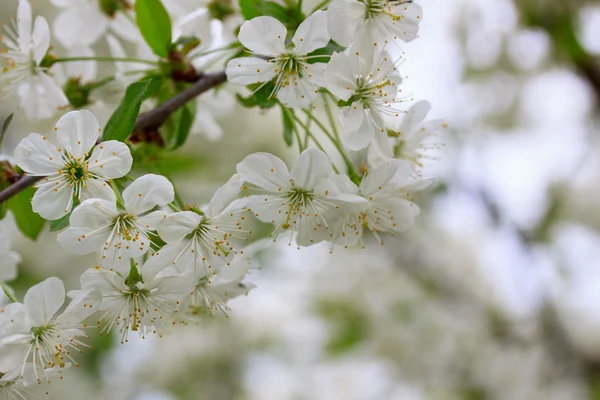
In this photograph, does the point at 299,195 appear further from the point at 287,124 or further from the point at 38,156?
the point at 38,156

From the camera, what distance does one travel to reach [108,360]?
7.92 ft

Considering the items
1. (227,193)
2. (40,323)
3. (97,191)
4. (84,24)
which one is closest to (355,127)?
(227,193)

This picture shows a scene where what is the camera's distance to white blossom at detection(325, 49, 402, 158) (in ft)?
1.96

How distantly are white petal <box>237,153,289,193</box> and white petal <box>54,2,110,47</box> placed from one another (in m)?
0.40

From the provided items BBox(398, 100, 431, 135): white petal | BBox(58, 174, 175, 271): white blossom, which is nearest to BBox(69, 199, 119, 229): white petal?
BBox(58, 174, 175, 271): white blossom

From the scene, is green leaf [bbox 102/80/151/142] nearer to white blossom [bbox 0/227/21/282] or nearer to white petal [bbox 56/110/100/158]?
white petal [bbox 56/110/100/158]

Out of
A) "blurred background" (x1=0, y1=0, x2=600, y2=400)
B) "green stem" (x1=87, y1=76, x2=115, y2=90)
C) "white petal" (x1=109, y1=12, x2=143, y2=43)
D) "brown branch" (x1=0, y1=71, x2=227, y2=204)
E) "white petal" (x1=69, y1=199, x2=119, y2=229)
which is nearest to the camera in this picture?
"white petal" (x1=69, y1=199, x2=119, y2=229)

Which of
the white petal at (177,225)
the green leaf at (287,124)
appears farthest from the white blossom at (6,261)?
the green leaf at (287,124)

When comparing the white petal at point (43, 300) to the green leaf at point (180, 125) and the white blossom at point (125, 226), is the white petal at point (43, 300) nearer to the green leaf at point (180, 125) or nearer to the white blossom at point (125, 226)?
the white blossom at point (125, 226)

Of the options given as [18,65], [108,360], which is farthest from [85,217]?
[108,360]

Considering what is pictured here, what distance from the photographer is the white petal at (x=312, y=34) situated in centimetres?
57

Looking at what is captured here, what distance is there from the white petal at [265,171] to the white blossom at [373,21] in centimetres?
13

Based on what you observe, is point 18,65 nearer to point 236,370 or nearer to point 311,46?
point 311,46

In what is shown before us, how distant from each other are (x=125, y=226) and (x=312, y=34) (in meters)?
0.25
